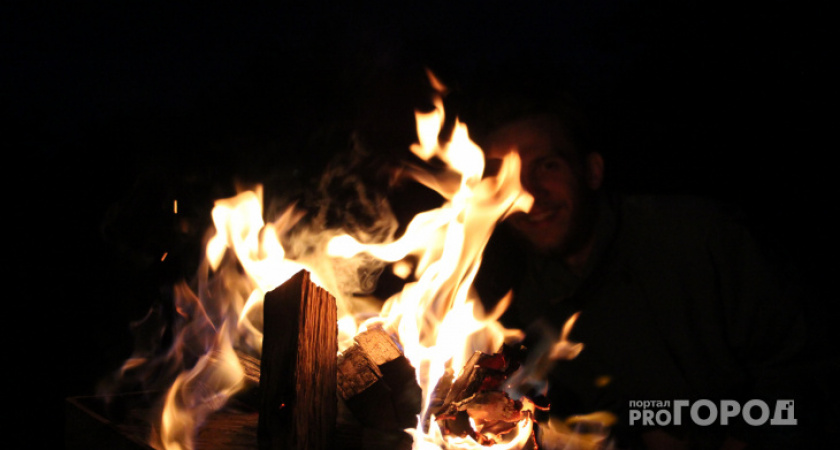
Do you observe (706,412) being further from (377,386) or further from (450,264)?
(377,386)

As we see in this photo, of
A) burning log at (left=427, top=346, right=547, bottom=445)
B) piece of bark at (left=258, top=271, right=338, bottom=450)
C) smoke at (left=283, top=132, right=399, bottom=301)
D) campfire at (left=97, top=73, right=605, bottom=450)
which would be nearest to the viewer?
piece of bark at (left=258, top=271, right=338, bottom=450)

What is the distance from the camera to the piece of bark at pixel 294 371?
5.60 feet

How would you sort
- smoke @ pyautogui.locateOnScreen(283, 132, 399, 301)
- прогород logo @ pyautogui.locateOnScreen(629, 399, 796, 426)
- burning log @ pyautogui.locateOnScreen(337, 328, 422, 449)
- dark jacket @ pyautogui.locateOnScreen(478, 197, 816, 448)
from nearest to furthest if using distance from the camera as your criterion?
burning log @ pyautogui.locateOnScreen(337, 328, 422, 449) < прогород logo @ pyautogui.locateOnScreen(629, 399, 796, 426) < dark jacket @ pyautogui.locateOnScreen(478, 197, 816, 448) < smoke @ pyautogui.locateOnScreen(283, 132, 399, 301)

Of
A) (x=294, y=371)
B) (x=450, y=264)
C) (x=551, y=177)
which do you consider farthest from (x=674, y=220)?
(x=294, y=371)

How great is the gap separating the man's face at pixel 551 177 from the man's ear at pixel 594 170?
2 centimetres

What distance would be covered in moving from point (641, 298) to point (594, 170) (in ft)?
3.02

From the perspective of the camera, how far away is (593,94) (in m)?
5.83

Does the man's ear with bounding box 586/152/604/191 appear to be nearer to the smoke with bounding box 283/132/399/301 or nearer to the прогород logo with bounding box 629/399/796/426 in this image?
the прогород logo with bounding box 629/399/796/426

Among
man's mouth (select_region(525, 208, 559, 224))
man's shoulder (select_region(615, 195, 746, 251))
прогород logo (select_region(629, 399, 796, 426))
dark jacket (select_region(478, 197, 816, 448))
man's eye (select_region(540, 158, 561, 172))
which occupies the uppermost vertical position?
man's eye (select_region(540, 158, 561, 172))

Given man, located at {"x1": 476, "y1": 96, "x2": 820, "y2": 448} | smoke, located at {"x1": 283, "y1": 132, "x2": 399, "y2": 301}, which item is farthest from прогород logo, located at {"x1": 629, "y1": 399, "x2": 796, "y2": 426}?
smoke, located at {"x1": 283, "y1": 132, "x2": 399, "y2": 301}

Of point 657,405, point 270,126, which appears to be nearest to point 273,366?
point 657,405

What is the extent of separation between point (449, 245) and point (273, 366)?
146 cm

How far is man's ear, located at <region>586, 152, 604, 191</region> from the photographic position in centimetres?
341

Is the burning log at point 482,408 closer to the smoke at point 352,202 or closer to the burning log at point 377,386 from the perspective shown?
the burning log at point 377,386
